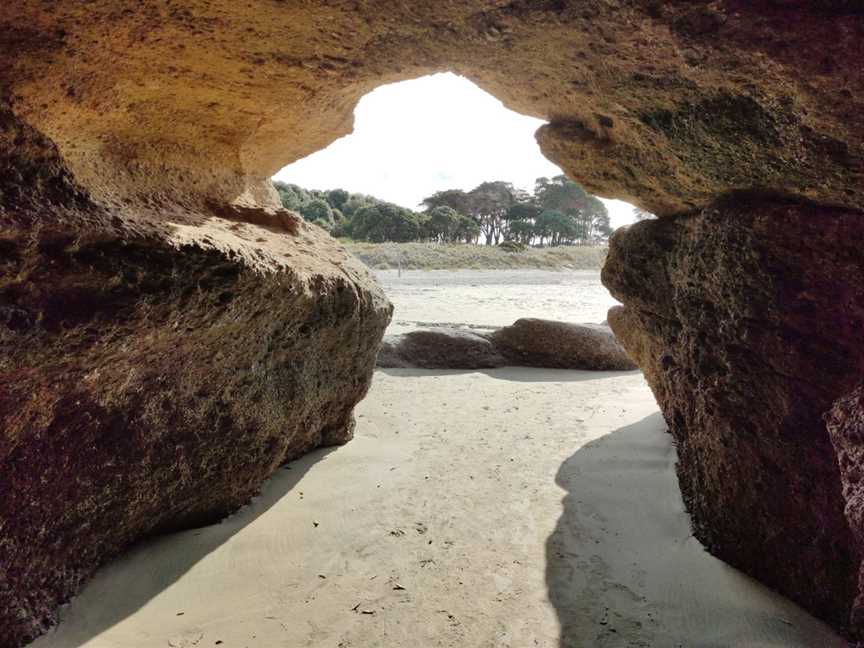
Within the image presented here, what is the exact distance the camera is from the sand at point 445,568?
213 cm

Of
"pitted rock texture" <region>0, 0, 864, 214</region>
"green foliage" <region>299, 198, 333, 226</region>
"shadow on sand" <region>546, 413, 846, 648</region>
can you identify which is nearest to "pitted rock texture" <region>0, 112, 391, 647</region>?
"pitted rock texture" <region>0, 0, 864, 214</region>

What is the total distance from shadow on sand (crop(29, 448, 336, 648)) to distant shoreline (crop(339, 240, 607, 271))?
89.1 feet

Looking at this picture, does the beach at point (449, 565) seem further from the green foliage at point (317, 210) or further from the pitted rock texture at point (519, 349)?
the green foliage at point (317, 210)

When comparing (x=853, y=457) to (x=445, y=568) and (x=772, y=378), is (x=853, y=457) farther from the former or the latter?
(x=445, y=568)

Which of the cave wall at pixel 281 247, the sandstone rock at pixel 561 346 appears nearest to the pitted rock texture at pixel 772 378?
the cave wall at pixel 281 247

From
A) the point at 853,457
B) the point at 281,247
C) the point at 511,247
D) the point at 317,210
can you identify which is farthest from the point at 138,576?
the point at 317,210

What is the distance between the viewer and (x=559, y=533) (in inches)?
116

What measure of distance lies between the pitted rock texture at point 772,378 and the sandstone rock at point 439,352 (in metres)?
4.68

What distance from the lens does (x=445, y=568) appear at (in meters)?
2.59

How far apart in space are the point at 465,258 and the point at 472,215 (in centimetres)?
1865

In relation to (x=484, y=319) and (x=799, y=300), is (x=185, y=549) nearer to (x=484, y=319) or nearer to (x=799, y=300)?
(x=799, y=300)

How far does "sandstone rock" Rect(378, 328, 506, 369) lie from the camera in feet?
24.6

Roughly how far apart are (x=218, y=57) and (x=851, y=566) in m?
3.22

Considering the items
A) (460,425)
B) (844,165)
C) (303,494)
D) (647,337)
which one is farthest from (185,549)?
(844,165)
